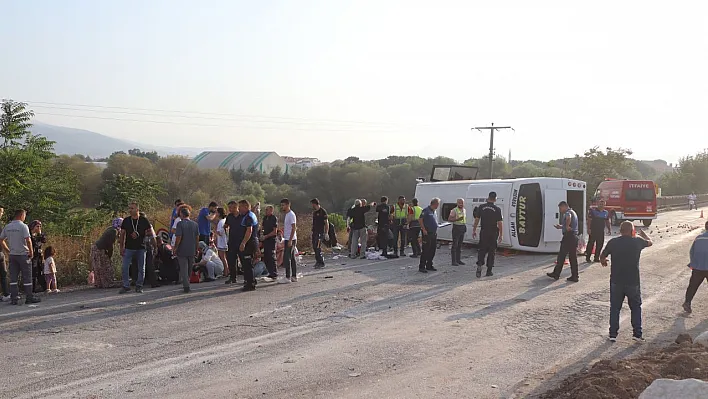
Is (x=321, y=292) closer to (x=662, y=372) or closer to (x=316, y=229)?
(x=316, y=229)

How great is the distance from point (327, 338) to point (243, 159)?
89933mm

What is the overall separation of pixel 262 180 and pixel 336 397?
6721cm

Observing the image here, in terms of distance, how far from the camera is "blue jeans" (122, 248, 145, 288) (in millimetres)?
11359

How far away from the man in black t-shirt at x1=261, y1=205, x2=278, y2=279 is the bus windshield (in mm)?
24523

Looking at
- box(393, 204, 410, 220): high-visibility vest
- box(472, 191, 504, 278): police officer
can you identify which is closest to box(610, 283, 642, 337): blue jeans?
box(472, 191, 504, 278): police officer

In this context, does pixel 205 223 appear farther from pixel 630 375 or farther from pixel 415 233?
pixel 630 375

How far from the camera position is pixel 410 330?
852 cm

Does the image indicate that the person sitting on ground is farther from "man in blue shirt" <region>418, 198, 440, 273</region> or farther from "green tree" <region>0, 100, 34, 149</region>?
"green tree" <region>0, 100, 34, 149</region>

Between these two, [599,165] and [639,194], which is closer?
[639,194]

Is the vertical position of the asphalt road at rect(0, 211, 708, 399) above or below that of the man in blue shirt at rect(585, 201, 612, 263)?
below

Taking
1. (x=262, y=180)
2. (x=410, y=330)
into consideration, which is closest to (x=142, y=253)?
(x=410, y=330)

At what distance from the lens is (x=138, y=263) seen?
1152 centimetres

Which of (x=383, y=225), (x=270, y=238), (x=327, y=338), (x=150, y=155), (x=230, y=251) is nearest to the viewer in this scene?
(x=327, y=338)

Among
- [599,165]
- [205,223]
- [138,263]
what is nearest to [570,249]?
[205,223]
